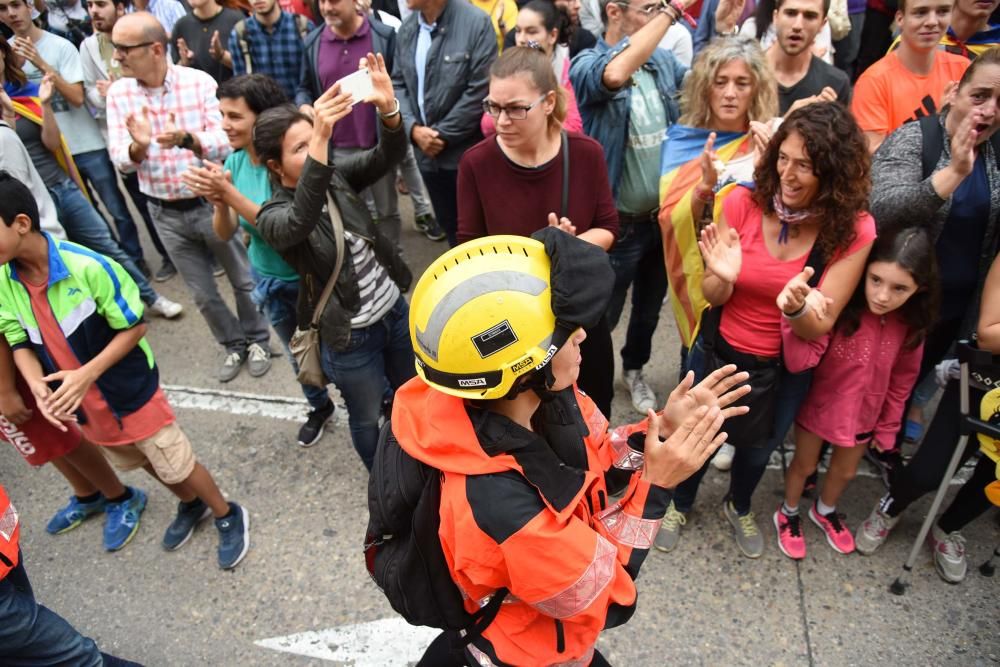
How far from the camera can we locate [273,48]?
17.0ft

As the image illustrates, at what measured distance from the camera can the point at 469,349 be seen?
1492 millimetres

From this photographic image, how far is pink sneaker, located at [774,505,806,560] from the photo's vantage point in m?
3.09

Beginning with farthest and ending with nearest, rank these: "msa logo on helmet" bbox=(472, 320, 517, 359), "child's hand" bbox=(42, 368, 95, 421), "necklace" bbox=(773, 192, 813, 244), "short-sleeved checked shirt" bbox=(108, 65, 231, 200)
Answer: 1. "short-sleeved checked shirt" bbox=(108, 65, 231, 200)
2. "child's hand" bbox=(42, 368, 95, 421)
3. "necklace" bbox=(773, 192, 813, 244)
4. "msa logo on helmet" bbox=(472, 320, 517, 359)

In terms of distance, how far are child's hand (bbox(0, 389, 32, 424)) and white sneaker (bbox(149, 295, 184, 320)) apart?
102 inches

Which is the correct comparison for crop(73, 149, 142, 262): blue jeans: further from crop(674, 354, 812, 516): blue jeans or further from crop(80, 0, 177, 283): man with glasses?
crop(674, 354, 812, 516): blue jeans

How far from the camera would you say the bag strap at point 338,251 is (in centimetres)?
284

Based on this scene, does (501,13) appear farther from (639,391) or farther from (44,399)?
(44,399)

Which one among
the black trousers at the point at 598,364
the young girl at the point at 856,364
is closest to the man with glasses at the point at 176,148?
the black trousers at the point at 598,364

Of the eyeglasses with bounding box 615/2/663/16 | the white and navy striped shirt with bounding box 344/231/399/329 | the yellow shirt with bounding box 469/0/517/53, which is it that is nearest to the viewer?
the white and navy striped shirt with bounding box 344/231/399/329

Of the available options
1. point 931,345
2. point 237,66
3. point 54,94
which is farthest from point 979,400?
point 54,94

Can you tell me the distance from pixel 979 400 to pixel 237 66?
218 inches

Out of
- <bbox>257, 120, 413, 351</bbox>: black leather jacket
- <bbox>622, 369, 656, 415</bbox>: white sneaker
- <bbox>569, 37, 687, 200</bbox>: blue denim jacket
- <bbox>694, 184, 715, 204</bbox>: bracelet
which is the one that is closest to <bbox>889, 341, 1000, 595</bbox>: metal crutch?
<bbox>694, 184, 715, 204</bbox>: bracelet

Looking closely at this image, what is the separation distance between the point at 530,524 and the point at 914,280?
1998mm

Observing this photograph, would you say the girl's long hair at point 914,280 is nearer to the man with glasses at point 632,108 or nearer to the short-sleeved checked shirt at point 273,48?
the man with glasses at point 632,108
